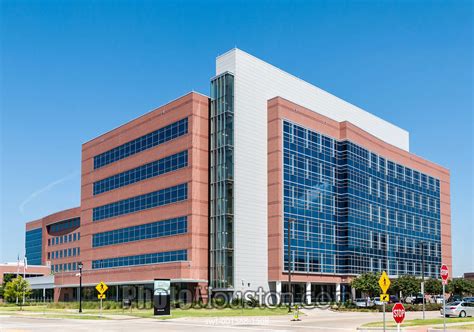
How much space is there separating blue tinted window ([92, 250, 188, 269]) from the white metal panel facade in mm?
6614

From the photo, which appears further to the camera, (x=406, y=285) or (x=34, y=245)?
(x=34, y=245)

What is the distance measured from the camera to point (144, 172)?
77625 millimetres

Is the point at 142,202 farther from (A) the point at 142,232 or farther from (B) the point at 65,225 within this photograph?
(B) the point at 65,225

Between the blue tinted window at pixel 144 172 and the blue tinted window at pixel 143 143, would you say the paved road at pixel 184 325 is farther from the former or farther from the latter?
the blue tinted window at pixel 143 143

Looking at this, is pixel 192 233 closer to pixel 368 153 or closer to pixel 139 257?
pixel 139 257

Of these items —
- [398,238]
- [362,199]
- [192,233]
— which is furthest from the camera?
[398,238]

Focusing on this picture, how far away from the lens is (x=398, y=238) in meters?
91.9

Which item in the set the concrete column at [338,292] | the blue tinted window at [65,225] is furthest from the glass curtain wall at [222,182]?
the blue tinted window at [65,225]

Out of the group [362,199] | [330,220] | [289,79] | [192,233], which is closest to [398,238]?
→ [362,199]

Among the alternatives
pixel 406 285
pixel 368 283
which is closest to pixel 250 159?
pixel 368 283

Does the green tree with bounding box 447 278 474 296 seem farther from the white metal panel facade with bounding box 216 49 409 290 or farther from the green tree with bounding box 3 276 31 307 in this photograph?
the green tree with bounding box 3 276 31 307

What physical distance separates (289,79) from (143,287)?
32260mm

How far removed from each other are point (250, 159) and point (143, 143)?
15.2 m

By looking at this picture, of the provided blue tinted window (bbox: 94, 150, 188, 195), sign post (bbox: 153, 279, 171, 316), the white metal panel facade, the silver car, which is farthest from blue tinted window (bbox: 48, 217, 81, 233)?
the silver car
